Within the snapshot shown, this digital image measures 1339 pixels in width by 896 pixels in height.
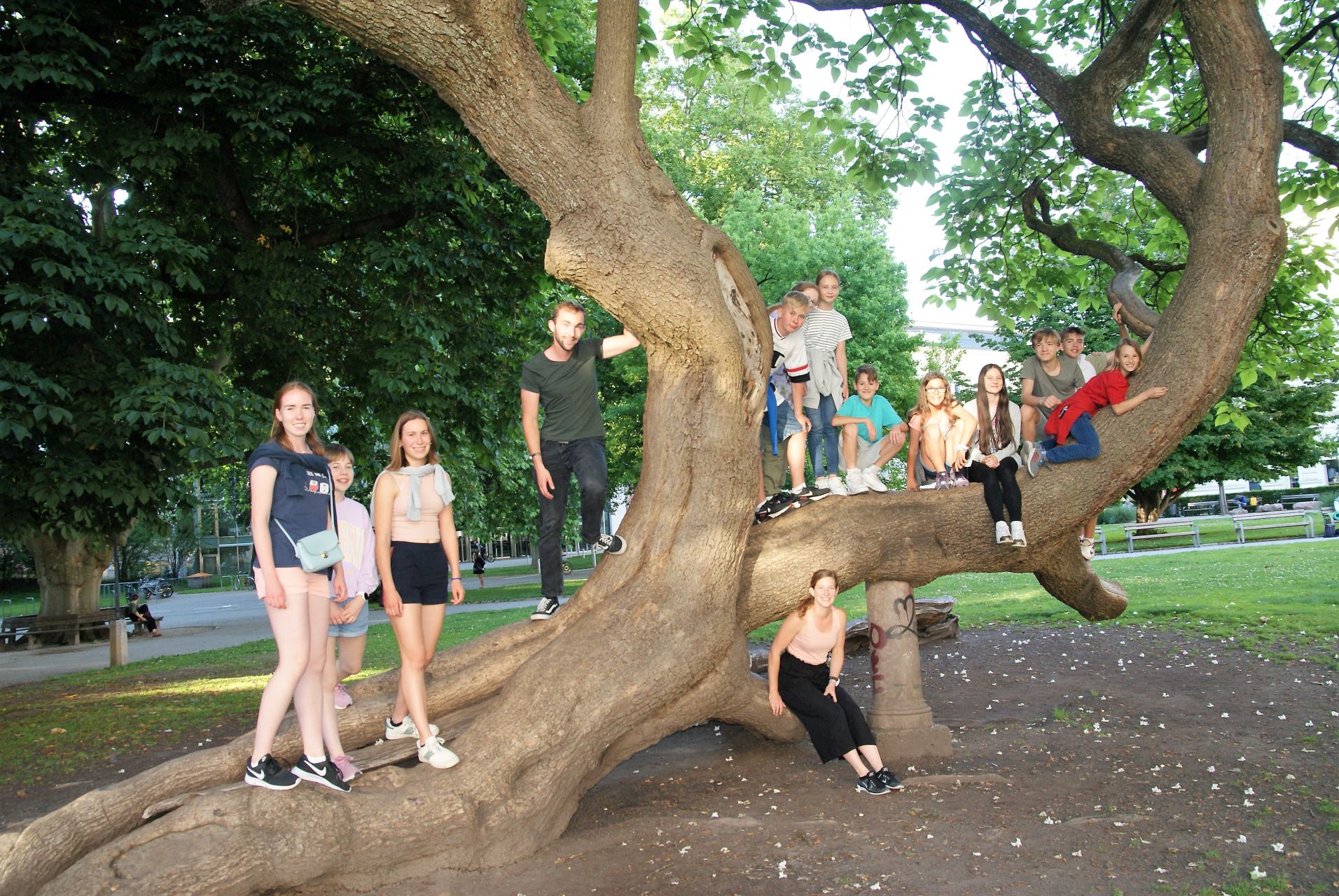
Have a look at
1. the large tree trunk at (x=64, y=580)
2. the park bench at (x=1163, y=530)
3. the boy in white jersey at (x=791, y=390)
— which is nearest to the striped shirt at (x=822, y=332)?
the boy in white jersey at (x=791, y=390)

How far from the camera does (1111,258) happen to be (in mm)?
9672

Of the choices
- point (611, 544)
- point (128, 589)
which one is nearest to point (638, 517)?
point (611, 544)

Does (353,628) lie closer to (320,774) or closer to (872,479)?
(320,774)

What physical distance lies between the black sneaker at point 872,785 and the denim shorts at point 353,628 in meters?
3.28

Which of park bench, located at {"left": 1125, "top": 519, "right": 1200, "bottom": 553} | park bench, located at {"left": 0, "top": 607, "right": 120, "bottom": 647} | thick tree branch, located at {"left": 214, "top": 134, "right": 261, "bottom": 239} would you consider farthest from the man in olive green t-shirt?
park bench, located at {"left": 1125, "top": 519, "right": 1200, "bottom": 553}

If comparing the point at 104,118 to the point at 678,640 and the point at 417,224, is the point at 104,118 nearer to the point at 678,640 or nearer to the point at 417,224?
the point at 417,224

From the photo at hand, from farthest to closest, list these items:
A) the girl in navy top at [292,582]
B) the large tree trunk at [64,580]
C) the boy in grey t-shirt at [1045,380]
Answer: the large tree trunk at [64,580], the boy in grey t-shirt at [1045,380], the girl in navy top at [292,582]

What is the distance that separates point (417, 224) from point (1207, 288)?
795 centimetres

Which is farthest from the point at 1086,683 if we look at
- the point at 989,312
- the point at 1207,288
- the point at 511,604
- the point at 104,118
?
the point at 511,604

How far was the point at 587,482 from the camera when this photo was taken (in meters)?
6.16

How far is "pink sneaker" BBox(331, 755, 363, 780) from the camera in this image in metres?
5.14

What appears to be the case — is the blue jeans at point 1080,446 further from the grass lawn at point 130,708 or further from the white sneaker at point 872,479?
the grass lawn at point 130,708

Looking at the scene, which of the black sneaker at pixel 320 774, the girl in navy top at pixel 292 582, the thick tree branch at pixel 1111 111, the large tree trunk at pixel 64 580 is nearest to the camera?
the girl in navy top at pixel 292 582

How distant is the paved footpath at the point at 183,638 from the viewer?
50.5 feet
